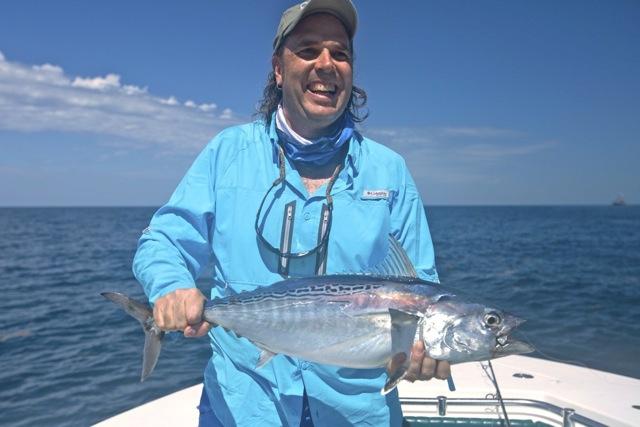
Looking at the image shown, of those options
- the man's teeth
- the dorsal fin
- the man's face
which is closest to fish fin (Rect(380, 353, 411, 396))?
the dorsal fin

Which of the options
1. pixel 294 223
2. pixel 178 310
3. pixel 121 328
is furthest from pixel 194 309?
pixel 121 328

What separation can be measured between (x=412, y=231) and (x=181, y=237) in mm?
1349

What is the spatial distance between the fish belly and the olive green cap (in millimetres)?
1572

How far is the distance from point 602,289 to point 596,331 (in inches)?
284

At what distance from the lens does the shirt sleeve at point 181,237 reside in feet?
8.76

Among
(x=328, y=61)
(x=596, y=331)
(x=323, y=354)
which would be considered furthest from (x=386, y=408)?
(x=596, y=331)

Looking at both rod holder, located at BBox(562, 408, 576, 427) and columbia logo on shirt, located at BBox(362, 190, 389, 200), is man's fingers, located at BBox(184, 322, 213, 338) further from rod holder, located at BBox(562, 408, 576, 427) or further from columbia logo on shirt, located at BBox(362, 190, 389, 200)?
rod holder, located at BBox(562, 408, 576, 427)

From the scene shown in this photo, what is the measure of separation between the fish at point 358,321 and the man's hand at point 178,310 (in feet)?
0.29

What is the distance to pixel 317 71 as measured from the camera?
2.92 meters

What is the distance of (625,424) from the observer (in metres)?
4.41

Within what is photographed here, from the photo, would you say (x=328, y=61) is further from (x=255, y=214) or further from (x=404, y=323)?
(x=404, y=323)

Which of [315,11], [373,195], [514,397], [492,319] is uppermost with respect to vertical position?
[315,11]

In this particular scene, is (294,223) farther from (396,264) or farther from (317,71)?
(317,71)

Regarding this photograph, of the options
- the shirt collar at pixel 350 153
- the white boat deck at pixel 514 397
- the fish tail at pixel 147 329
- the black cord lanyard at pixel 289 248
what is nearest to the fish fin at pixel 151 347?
the fish tail at pixel 147 329
